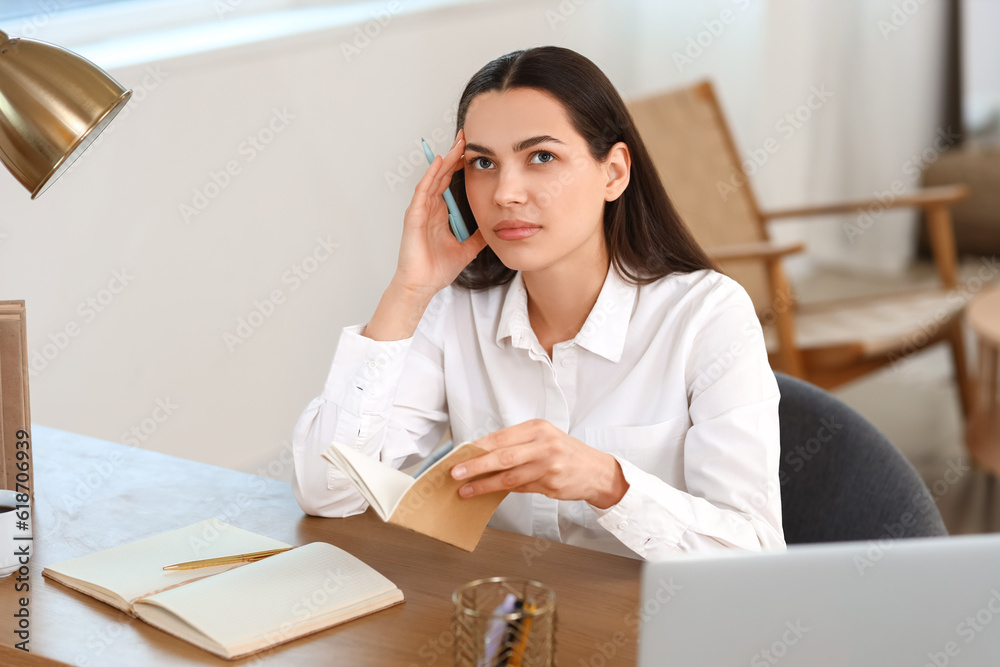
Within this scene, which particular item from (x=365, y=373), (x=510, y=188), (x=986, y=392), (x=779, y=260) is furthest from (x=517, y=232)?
(x=986, y=392)

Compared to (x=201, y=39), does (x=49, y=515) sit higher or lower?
lower

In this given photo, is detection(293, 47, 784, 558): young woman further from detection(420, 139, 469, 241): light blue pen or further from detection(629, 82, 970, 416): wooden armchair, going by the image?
detection(629, 82, 970, 416): wooden armchair

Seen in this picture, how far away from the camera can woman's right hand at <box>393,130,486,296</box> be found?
4.62 ft

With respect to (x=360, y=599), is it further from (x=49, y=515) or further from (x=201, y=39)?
(x=201, y=39)

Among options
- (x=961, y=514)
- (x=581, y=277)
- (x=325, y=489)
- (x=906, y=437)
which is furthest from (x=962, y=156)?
(x=325, y=489)

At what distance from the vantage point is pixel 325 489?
49.0 inches

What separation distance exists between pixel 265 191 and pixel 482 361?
1.52 m

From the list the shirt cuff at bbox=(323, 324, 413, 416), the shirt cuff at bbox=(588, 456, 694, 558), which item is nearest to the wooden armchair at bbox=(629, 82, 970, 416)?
the shirt cuff at bbox=(323, 324, 413, 416)

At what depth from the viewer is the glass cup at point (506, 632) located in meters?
0.81

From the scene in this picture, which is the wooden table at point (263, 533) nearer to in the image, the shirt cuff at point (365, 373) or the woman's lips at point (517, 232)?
the shirt cuff at point (365, 373)

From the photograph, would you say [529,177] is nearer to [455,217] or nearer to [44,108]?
[455,217]

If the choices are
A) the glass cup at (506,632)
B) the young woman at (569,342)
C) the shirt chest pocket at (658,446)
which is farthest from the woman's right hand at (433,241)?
the glass cup at (506,632)

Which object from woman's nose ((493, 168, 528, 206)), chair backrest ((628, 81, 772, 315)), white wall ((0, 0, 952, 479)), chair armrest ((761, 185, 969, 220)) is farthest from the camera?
chair backrest ((628, 81, 772, 315))

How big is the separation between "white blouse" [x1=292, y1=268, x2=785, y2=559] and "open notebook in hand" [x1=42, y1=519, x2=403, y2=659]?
155mm
